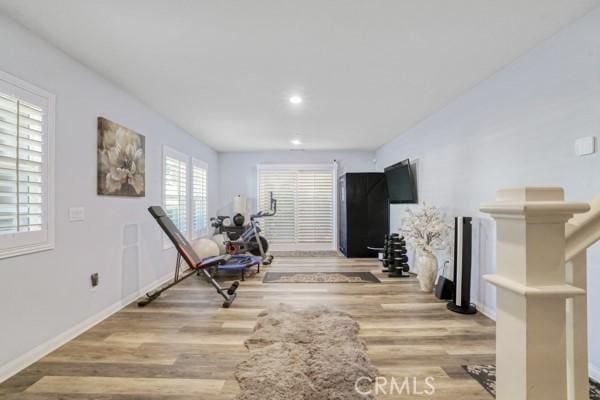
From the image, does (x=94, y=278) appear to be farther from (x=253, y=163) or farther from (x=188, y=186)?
(x=253, y=163)

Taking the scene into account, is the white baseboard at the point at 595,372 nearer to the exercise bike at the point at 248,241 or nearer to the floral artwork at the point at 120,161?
the floral artwork at the point at 120,161

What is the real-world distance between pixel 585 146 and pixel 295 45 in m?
2.20

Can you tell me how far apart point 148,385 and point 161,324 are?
97cm

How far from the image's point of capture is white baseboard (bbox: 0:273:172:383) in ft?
6.58

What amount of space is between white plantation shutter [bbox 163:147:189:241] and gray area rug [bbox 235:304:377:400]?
8.24 feet

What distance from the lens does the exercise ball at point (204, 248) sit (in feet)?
16.3

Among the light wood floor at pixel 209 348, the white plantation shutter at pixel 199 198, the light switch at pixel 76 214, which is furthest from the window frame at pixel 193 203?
the light switch at pixel 76 214

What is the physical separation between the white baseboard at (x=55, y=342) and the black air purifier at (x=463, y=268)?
363cm

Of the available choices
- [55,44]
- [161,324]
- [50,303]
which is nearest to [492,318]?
[161,324]

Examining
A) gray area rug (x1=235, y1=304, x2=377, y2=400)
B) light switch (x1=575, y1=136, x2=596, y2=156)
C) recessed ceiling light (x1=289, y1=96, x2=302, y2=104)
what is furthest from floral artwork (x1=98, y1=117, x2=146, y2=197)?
light switch (x1=575, y1=136, x2=596, y2=156)

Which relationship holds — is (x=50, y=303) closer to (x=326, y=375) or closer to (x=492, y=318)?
(x=326, y=375)

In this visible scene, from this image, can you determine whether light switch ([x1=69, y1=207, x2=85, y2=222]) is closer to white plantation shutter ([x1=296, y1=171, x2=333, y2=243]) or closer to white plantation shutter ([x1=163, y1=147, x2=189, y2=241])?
white plantation shutter ([x1=163, y1=147, x2=189, y2=241])

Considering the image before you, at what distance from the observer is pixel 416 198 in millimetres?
4699

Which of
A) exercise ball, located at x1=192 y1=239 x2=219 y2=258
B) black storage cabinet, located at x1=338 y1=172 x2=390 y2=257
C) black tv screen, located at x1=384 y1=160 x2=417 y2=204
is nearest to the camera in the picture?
black tv screen, located at x1=384 y1=160 x2=417 y2=204
